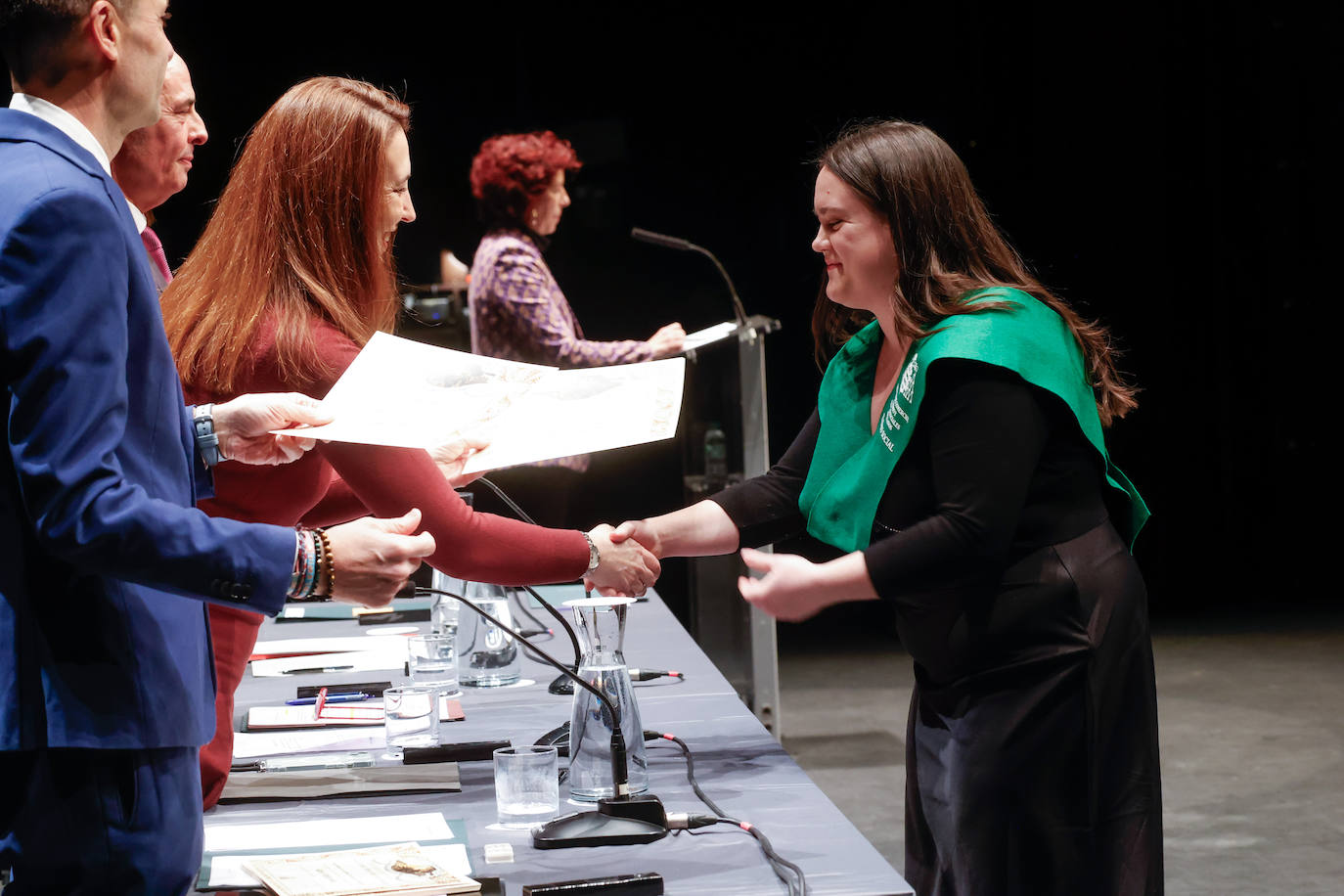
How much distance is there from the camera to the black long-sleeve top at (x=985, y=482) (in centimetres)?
146

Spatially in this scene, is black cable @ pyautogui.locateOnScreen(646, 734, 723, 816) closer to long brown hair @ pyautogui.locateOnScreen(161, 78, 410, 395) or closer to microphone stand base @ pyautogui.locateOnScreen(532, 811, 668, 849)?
microphone stand base @ pyautogui.locateOnScreen(532, 811, 668, 849)

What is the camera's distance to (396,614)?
2736 mm

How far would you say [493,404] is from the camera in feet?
4.69

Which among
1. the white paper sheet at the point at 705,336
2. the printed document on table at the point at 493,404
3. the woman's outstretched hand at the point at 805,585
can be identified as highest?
the printed document on table at the point at 493,404

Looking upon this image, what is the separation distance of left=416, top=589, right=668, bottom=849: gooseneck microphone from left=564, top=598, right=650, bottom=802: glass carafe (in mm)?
22

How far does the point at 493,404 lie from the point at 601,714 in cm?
36

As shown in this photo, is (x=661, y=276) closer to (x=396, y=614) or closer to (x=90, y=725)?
(x=396, y=614)

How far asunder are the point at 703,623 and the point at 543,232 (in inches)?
48.2

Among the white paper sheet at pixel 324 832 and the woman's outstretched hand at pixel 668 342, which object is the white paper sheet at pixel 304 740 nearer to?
the white paper sheet at pixel 324 832

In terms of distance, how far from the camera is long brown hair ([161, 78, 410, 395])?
4.93 ft

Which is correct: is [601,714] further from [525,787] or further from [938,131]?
[938,131]

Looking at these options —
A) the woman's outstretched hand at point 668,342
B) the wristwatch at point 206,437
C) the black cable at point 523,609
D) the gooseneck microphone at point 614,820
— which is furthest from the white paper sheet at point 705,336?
the wristwatch at point 206,437

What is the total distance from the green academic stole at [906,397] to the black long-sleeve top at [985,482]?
25 millimetres

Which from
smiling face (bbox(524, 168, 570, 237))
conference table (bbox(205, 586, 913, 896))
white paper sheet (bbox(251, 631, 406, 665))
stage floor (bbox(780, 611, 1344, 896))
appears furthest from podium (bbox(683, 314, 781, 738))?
conference table (bbox(205, 586, 913, 896))
